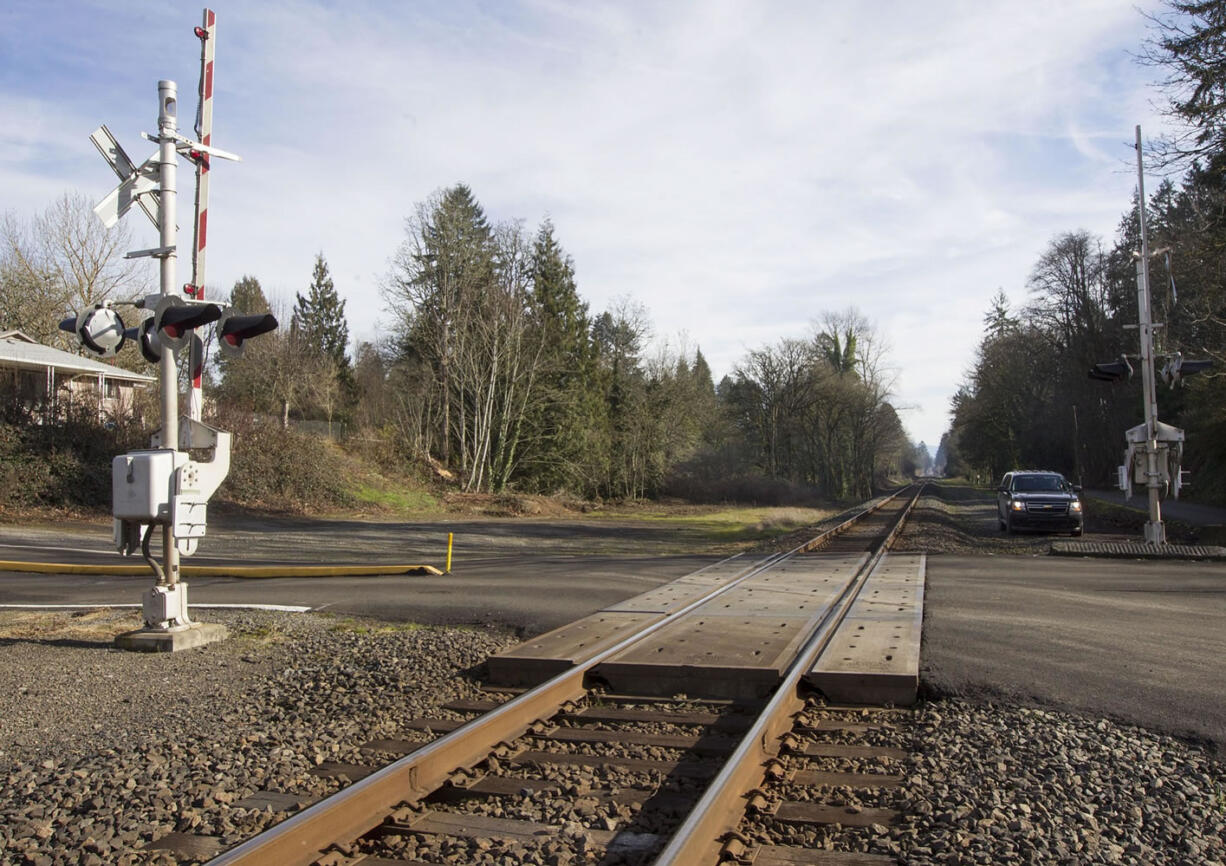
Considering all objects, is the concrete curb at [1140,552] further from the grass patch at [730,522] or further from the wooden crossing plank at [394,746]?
the wooden crossing plank at [394,746]

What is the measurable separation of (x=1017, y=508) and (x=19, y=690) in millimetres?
23264

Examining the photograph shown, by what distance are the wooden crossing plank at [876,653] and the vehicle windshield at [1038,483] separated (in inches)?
627

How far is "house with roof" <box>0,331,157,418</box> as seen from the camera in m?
28.6

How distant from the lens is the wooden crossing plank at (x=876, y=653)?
6.56 metres

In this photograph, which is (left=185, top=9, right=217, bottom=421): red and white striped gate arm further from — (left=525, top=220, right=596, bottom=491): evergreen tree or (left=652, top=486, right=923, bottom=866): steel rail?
(left=525, top=220, right=596, bottom=491): evergreen tree

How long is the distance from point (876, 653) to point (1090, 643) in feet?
7.56

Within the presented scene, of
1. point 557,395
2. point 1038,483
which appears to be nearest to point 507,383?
point 557,395

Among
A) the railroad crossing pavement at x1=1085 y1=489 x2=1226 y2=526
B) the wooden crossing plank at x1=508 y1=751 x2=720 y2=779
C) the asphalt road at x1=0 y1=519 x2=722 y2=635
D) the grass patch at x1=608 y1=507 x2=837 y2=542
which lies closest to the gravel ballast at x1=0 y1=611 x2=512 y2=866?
the wooden crossing plank at x1=508 y1=751 x2=720 y2=779

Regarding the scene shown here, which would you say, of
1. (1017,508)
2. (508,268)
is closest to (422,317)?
(508,268)

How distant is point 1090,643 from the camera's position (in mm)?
8344

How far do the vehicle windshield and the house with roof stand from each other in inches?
1088

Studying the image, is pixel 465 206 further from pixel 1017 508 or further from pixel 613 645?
pixel 613 645

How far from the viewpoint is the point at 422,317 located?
138 feet

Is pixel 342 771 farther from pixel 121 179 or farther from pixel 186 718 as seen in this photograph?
pixel 121 179
